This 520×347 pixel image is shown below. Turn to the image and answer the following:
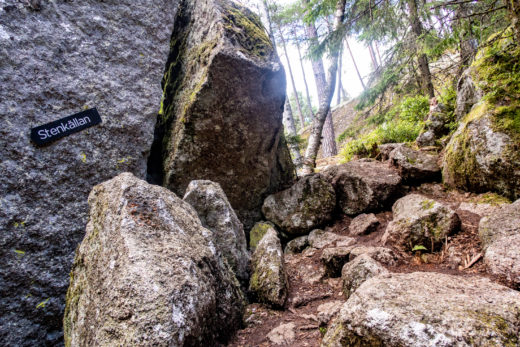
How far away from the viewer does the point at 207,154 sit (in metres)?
4.70

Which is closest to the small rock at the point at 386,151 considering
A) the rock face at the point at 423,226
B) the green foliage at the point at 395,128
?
the green foliage at the point at 395,128

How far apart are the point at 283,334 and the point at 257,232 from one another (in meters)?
2.38

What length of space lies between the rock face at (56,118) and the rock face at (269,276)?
93.2 inches

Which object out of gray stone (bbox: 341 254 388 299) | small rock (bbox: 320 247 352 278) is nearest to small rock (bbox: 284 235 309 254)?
small rock (bbox: 320 247 352 278)

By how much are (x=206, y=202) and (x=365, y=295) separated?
2.42 metres

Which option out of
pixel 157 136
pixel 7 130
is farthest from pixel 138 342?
pixel 157 136

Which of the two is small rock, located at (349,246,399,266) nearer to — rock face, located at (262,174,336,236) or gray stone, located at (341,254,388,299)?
gray stone, located at (341,254,388,299)

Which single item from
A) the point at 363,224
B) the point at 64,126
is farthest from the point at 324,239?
the point at 64,126

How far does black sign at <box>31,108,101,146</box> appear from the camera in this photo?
11.3ft

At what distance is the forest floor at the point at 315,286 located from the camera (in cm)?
254

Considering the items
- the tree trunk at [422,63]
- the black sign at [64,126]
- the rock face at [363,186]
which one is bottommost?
the rock face at [363,186]

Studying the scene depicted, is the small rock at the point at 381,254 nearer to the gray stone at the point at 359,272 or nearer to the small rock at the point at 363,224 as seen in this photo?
the gray stone at the point at 359,272

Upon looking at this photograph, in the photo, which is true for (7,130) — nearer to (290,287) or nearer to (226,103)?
(226,103)

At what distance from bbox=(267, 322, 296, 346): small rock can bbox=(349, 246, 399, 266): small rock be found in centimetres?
126
